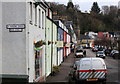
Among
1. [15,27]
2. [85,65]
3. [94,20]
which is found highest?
[94,20]

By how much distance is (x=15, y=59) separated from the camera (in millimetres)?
14102

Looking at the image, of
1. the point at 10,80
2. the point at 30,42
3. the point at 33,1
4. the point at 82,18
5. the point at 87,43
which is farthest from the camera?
the point at 87,43

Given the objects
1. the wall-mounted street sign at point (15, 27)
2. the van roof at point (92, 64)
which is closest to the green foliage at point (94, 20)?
Answer: the van roof at point (92, 64)

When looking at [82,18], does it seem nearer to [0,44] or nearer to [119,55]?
[119,55]

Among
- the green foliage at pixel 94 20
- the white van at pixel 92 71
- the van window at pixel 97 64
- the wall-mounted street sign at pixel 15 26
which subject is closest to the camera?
the wall-mounted street sign at pixel 15 26

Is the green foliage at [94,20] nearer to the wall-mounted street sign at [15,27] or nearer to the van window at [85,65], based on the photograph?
the van window at [85,65]

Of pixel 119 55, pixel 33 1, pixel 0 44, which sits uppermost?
pixel 33 1

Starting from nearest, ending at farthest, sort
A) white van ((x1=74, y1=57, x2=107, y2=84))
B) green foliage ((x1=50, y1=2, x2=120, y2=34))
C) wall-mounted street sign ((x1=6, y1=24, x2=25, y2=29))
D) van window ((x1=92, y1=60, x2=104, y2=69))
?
1. wall-mounted street sign ((x1=6, y1=24, x2=25, y2=29))
2. white van ((x1=74, y1=57, x2=107, y2=84))
3. van window ((x1=92, y1=60, x2=104, y2=69))
4. green foliage ((x1=50, y1=2, x2=120, y2=34))

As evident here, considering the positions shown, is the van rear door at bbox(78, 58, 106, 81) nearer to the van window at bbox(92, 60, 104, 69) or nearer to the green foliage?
the van window at bbox(92, 60, 104, 69)

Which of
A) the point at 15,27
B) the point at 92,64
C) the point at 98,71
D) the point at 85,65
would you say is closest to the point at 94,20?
the point at 85,65

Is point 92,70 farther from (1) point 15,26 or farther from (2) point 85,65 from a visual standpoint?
(1) point 15,26

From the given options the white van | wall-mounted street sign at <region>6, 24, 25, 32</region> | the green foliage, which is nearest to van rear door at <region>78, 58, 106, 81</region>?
the white van

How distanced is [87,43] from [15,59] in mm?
132653

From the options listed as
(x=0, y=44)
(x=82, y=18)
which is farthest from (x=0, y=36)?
(x=82, y=18)
